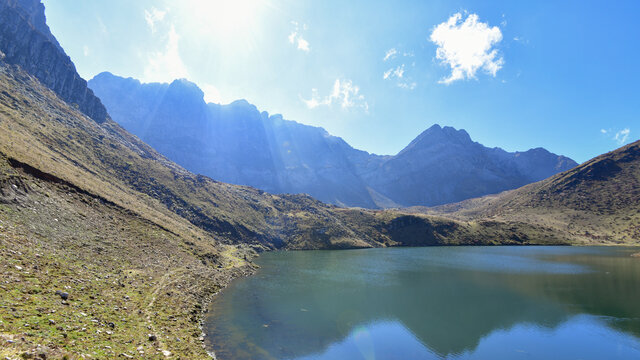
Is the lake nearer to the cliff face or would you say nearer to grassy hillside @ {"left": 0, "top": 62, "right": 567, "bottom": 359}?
grassy hillside @ {"left": 0, "top": 62, "right": 567, "bottom": 359}

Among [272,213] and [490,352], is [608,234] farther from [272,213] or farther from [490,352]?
[490,352]

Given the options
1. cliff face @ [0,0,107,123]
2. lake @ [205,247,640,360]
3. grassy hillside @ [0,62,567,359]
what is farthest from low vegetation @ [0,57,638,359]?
cliff face @ [0,0,107,123]

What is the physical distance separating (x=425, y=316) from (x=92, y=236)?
48.3 m

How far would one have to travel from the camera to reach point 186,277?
44.8 m

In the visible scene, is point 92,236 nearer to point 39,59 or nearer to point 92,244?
point 92,244

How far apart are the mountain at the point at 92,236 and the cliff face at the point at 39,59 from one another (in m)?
0.66

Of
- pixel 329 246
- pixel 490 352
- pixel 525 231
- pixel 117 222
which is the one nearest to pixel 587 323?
pixel 490 352

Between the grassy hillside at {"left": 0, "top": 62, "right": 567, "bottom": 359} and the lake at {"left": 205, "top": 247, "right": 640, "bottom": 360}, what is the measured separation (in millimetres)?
6498

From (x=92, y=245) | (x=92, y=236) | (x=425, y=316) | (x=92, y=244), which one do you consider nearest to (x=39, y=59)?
(x=92, y=236)

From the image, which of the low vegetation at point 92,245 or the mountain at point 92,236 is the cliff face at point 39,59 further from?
the low vegetation at point 92,245

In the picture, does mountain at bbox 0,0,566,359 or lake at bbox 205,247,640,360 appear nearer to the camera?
mountain at bbox 0,0,566,359

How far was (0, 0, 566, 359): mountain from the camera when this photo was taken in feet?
61.8

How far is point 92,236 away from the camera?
130 ft

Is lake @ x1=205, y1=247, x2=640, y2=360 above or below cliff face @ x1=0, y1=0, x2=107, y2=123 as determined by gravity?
below
